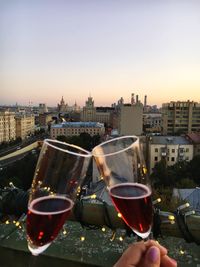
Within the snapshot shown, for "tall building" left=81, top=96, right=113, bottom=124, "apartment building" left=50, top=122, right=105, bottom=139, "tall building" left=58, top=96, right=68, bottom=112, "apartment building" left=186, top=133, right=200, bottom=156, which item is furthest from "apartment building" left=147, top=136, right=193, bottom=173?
"tall building" left=58, top=96, right=68, bottom=112

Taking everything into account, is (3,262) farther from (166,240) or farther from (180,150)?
(180,150)

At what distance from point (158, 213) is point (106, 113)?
32.0 m

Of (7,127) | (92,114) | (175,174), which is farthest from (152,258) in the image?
(92,114)

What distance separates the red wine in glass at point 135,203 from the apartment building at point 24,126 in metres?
→ 23.9

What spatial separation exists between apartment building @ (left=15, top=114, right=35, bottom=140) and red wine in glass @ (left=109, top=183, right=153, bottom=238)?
23918mm

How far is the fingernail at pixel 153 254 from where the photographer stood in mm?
378

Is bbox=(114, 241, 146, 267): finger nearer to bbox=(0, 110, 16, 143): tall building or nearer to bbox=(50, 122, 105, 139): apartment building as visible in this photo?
bbox=(50, 122, 105, 139): apartment building

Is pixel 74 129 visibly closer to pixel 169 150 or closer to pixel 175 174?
pixel 169 150

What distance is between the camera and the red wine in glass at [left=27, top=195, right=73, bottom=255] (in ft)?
1.47

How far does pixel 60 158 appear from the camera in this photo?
0.44 m

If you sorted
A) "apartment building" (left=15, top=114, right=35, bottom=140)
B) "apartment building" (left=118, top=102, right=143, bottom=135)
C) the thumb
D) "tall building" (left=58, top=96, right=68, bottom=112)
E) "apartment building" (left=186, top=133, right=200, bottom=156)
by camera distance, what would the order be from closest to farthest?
the thumb, "apartment building" (left=186, top=133, right=200, bottom=156), "apartment building" (left=118, top=102, right=143, bottom=135), "apartment building" (left=15, top=114, right=35, bottom=140), "tall building" (left=58, top=96, right=68, bottom=112)

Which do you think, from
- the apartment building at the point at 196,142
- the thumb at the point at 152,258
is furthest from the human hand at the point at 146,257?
the apartment building at the point at 196,142

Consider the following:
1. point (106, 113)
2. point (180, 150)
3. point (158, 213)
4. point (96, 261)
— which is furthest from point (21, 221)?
point (106, 113)

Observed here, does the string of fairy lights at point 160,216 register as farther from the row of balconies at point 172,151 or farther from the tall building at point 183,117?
the tall building at point 183,117
